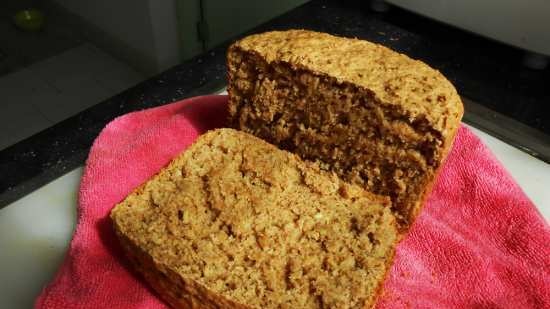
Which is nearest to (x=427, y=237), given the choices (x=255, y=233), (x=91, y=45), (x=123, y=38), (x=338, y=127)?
(x=338, y=127)

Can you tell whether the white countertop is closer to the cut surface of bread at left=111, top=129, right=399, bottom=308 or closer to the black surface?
the black surface

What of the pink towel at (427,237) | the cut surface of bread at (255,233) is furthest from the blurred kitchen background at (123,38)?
the cut surface of bread at (255,233)

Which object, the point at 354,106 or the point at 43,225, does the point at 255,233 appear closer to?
the point at 354,106

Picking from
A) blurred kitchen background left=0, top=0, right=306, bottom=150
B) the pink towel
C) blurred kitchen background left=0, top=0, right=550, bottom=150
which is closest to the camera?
the pink towel

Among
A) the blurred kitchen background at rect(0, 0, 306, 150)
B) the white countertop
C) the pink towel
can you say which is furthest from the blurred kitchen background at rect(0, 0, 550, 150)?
the pink towel

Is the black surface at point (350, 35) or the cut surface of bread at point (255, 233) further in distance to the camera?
the black surface at point (350, 35)

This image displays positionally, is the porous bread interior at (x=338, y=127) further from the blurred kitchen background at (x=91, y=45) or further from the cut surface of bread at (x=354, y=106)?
the blurred kitchen background at (x=91, y=45)
